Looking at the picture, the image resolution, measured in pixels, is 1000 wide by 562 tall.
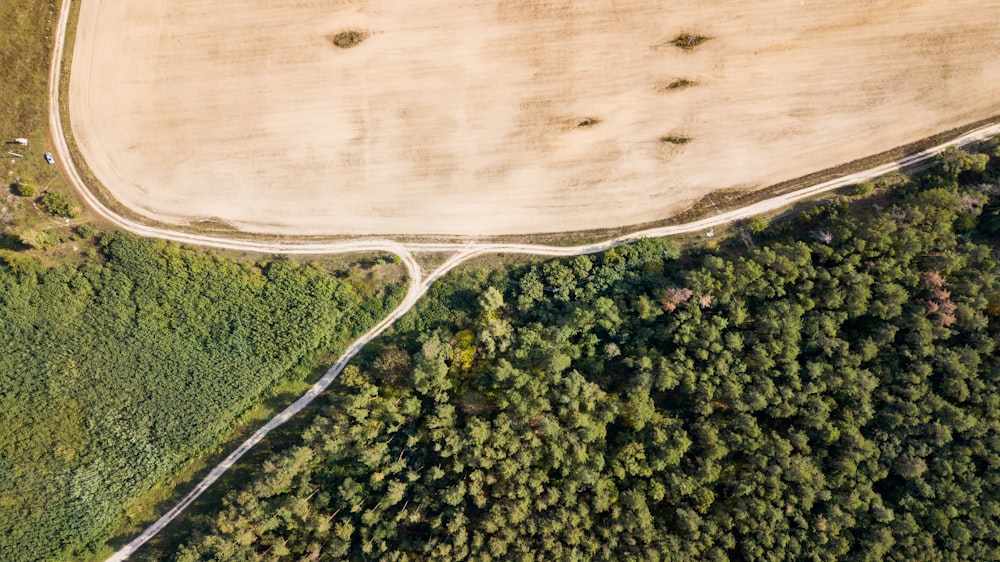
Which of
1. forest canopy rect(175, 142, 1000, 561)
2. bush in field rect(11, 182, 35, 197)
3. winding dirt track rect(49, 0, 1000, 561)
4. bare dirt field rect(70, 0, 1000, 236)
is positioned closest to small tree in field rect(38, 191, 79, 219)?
bush in field rect(11, 182, 35, 197)

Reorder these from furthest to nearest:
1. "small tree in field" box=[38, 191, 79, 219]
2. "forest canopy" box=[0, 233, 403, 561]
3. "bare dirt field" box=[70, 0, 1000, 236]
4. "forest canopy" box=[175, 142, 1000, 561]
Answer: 1. "bare dirt field" box=[70, 0, 1000, 236]
2. "small tree in field" box=[38, 191, 79, 219]
3. "forest canopy" box=[0, 233, 403, 561]
4. "forest canopy" box=[175, 142, 1000, 561]

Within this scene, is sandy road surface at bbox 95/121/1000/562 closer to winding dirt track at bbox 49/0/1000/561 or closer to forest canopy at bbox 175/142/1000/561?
winding dirt track at bbox 49/0/1000/561

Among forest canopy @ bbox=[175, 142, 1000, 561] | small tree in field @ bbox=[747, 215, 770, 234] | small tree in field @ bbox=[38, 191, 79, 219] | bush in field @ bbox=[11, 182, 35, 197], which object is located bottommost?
forest canopy @ bbox=[175, 142, 1000, 561]

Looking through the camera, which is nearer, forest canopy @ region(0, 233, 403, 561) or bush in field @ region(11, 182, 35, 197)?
forest canopy @ region(0, 233, 403, 561)

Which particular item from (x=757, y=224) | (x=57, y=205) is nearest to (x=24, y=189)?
(x=57, y=205)

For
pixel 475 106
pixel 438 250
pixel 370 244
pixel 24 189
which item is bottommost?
pixel 438 250

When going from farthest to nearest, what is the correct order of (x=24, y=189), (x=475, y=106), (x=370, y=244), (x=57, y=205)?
1. (x=370, y=244)
2. (x=475, y=106)
3. (x=57, y=205)
4. (x=24, y=189)

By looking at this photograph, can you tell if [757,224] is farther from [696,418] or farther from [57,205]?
[57,205]
